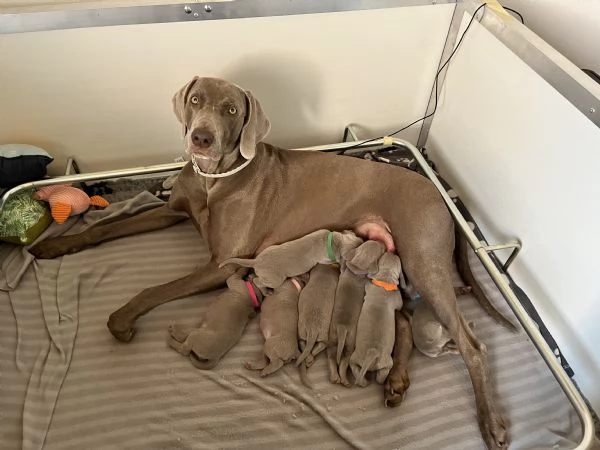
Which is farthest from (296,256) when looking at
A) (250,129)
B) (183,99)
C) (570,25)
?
(570,25)

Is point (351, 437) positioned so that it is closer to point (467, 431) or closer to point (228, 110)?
point (467, 431)

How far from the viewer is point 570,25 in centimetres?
212

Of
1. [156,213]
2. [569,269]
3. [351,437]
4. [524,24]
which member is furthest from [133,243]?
[524,24]

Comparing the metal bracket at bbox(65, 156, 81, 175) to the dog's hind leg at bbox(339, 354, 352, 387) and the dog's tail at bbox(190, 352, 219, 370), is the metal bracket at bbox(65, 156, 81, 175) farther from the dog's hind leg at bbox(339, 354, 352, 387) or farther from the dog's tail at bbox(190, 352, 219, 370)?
the dog's hind leg at bbox(339, 354, 352, 387)

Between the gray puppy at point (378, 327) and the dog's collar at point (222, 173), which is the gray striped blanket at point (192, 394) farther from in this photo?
the dog's collar at point (222, 173)

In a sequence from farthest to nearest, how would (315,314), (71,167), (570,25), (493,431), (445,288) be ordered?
(71,167), (570,25), (445,288), (315,314), (493,431)

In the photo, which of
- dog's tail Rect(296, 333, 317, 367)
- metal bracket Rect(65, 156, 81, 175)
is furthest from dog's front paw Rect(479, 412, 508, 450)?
metal bracket Rect(65, 156, 81, 175)

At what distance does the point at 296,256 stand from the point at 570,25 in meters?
1.40

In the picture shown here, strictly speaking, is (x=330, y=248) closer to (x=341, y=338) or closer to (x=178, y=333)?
(x=341, y=338)

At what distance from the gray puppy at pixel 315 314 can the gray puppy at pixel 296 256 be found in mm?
71

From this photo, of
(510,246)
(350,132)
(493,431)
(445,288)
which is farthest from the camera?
(350,132)

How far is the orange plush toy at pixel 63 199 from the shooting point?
2262 mm

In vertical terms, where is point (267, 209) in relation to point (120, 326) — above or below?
above

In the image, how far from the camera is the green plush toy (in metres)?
2.15
